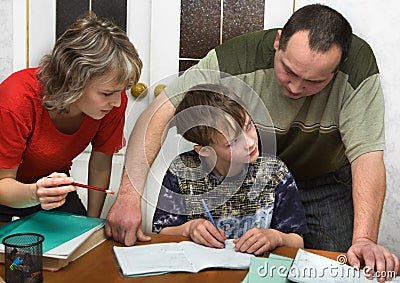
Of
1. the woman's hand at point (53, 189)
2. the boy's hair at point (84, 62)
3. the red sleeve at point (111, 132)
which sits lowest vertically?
the woman's hand at point (53, 189)

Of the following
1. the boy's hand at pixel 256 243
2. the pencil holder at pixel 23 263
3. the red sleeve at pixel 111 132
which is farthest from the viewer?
the red sleeve at pixel 111 132

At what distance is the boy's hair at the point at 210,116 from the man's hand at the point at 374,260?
412 mm

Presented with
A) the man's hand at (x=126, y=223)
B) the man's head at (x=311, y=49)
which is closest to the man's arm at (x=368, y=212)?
the man's head at (x=311, y=49)

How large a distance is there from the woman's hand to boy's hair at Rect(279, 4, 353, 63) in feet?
2.41

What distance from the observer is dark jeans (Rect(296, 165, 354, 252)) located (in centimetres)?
190

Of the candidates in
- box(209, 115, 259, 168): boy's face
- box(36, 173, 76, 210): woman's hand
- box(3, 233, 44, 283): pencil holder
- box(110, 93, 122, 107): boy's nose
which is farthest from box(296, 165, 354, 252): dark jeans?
box(3, 233, 44, 283): pencil holder

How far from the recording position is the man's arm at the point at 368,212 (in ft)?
4.11

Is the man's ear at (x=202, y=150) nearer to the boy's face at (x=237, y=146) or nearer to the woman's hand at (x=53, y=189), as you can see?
→ the boy's face at (x=237, y=146)

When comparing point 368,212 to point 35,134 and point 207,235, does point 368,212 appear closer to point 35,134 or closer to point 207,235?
point 207,235

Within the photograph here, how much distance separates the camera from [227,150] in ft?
4.69

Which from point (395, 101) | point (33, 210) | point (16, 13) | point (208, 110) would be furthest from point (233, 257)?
point (16, 13)

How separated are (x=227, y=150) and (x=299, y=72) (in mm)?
325

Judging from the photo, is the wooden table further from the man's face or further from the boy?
the man's face

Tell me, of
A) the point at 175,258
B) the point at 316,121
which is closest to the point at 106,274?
the point at 175,258
